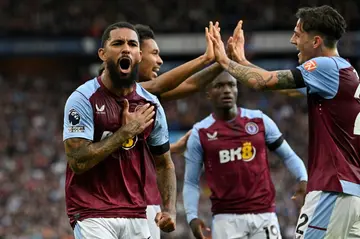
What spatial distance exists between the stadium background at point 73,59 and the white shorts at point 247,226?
1298cm

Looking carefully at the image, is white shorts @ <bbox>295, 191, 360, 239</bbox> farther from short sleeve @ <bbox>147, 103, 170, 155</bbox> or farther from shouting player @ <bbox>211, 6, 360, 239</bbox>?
short sleeve @ <bbox>147, 103, 170, 155</bbox>

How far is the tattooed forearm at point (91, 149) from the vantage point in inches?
245

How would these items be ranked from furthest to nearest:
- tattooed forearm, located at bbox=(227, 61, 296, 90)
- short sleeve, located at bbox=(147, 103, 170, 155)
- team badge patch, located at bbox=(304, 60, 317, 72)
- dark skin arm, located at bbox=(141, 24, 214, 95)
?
dark skin arm, located at bbox=(141, 24, 214, 95) < short sleeve, located at bbox=(147, 103, 170, 155) < tattooed forearm, located at bbox=(227, 61, 296, 90) < team badge patch, located at bbox=(304, 60, 317, 72)

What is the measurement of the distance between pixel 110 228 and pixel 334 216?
1.82 meters

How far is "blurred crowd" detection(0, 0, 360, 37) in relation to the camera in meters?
29.5

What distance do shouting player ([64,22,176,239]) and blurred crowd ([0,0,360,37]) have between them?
2267 centimetres

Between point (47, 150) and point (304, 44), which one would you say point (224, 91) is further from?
point (47, 150)

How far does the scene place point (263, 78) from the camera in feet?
22.0

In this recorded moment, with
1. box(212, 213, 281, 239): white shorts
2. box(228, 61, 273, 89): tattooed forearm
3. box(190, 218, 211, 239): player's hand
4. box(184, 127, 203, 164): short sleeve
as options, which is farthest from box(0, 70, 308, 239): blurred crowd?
box(228, 61, 273, 89): tattooed forearm

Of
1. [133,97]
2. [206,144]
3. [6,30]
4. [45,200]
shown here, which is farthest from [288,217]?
[6,30]

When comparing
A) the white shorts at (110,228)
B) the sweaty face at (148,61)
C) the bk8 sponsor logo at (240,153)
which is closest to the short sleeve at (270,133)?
the bk8 sponsor logo at (240,153)

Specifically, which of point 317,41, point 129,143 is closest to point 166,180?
point 129,143

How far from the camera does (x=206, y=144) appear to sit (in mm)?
9266

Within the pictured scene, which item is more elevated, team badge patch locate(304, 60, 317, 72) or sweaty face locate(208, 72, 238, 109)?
team badge patch locate(304, 60, 317, 72)
